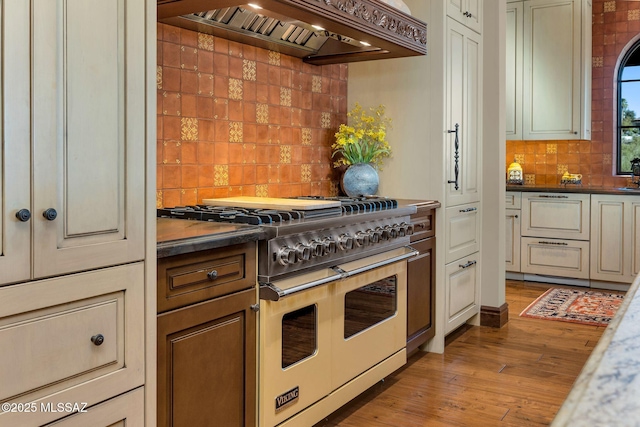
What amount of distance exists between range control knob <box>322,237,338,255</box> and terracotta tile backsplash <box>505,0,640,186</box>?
14.4 feet

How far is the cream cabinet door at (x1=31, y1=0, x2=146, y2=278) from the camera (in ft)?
4.30

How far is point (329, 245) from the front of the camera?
2.41 m

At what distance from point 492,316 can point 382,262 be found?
5.63 ft

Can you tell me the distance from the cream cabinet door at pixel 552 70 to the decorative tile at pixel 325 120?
9.81ft

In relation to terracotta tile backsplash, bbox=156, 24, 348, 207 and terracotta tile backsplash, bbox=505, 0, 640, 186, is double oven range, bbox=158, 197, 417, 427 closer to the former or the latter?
terracotta tile backsplash, bbox=156, 24, 348, 207

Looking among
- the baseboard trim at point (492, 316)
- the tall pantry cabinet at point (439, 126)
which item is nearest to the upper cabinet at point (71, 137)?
the tall pantry cabinet at point (439, 126)

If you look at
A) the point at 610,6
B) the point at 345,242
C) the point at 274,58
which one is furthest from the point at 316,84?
the point at 610,6

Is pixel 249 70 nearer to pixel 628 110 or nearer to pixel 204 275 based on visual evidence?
pixel 204 275

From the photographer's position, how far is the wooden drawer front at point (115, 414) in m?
1.44

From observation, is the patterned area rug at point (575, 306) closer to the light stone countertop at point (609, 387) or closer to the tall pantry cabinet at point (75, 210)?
the tall pantry cabinet at point (75, 210)

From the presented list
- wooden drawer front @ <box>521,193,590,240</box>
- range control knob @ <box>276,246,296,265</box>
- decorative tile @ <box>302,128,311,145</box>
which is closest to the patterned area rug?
wooden drawer front @ <box>521,193,590,240</box>

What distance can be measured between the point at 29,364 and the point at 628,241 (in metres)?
5.18

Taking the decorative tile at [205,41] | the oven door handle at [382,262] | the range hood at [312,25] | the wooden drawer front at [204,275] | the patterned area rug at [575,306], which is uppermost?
the range hood at [312,25]

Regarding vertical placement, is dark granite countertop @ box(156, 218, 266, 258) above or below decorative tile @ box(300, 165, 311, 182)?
below
